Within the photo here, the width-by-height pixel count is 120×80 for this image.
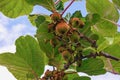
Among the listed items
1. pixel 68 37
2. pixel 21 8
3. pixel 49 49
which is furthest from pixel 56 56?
pixel 21 8

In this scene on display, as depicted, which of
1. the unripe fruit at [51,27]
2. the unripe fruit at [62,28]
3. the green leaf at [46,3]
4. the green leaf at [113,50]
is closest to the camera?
the unripe fruit at [62,28]

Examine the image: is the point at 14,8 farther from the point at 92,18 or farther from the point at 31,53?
the point at 92,18

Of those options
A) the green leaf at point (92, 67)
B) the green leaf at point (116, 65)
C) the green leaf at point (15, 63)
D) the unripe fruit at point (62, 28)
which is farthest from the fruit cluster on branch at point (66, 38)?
the green leaf at point (116, 65)

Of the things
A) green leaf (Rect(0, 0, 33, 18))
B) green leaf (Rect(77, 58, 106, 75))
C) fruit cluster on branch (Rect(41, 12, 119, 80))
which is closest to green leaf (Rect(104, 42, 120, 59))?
green leaf (Rect(77, 58, 106, 75))

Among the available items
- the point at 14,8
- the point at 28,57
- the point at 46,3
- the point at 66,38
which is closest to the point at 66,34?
the point at 66,38

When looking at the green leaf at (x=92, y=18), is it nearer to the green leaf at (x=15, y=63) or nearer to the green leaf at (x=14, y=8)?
the green leaf at (x=15, y=63)

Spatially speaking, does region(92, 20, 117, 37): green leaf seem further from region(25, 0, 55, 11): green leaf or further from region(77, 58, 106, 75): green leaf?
region(25, 0, 55, 11): green leaf

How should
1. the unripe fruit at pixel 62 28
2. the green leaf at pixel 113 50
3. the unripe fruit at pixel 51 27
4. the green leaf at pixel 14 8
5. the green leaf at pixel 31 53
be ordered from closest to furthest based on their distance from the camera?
the unripe fruit at pixel 62 28
the unripe fruit at pixel 51 27
the green leaf at pixel 31 53
the green leaf at pixel 113 50
the green leaf at pixel 14 8

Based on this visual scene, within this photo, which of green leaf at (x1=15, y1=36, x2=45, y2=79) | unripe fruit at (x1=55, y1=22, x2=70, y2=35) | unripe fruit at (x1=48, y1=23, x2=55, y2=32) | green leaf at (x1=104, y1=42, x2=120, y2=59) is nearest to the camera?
unripe fruit at (x1=55, y1=22, x2=70, y2=35)
